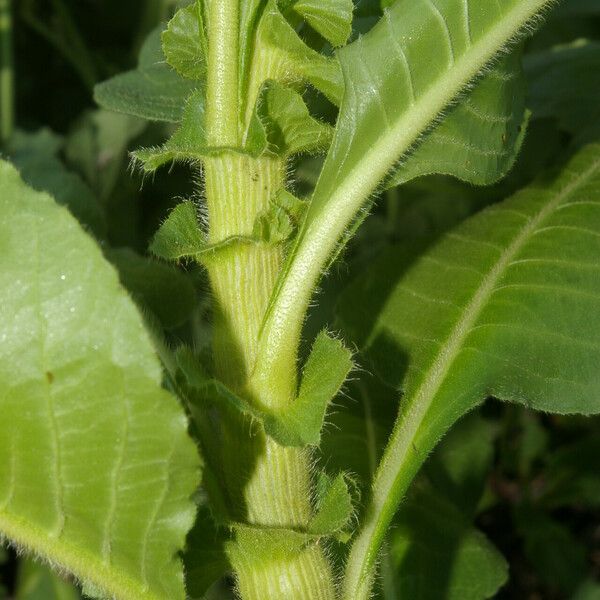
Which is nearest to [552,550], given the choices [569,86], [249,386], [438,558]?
[438,558]

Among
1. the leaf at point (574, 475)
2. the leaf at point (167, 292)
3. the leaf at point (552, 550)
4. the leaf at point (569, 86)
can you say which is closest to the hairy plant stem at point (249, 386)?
the leaf at point (167, 292)

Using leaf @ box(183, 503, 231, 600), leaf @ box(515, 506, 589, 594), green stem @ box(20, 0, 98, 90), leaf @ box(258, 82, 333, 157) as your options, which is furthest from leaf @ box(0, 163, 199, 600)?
green stem @ box(20, 0, 98, 90)

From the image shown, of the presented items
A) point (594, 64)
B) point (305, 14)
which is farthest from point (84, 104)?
point (305, 14)

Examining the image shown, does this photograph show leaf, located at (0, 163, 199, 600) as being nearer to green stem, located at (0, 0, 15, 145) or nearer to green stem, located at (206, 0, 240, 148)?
green stem, located at (206, 0, 240, 148)

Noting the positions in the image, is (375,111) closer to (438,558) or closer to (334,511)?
(334,511)

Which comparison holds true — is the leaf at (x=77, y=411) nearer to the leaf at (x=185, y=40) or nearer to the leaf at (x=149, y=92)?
the leaf at (x=185, y=40)

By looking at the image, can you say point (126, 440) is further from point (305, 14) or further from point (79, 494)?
point (305, 14)
